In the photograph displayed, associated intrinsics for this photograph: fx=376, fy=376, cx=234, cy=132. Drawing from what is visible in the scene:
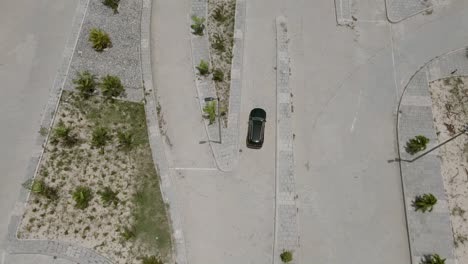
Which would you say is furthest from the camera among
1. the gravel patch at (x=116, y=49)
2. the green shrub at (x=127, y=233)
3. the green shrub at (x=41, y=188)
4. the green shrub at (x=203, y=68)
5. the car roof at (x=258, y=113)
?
the gravel patch at (x=116, y=49)

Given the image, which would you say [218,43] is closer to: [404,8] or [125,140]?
[125,140]

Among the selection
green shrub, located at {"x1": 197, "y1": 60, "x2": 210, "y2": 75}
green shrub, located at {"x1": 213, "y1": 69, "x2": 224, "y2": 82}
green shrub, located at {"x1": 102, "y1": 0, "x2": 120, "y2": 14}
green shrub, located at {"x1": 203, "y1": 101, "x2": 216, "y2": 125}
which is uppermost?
green shrub, located at {"x1": 102, "y1": 0, "x2": 120, "y2": 14}

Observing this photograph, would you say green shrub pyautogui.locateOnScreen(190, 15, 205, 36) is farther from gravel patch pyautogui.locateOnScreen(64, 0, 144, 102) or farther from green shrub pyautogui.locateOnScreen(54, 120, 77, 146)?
green shrub pyautogui.locateOnScreen(54, 120, 77, 146)

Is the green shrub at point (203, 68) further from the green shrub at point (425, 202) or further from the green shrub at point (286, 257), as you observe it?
A: the green shrub at point (425, 202)

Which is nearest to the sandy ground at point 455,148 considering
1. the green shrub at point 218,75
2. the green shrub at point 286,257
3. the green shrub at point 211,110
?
the green shrub at point 286,257

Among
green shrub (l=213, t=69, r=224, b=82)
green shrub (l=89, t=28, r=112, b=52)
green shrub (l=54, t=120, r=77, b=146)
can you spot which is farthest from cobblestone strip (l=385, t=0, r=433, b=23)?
green shrub (l=54, t=120, r=77, b=146)

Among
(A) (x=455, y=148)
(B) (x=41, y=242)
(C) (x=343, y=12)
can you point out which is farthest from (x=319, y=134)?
(B) (x=41, y=242)
